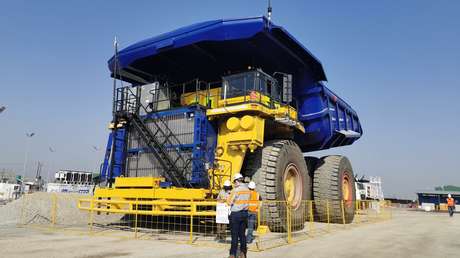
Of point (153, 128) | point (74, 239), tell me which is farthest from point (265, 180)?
point (74, 239)

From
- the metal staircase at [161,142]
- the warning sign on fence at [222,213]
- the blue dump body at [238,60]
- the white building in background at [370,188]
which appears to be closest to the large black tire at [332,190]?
the blue dump body at [238,60]

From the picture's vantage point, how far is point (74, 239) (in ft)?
26.7

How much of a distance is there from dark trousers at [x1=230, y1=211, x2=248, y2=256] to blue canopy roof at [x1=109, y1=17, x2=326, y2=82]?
527 centimetres

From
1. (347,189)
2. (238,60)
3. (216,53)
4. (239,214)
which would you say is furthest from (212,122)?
(347,189)

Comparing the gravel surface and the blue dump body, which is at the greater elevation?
the blue dump body

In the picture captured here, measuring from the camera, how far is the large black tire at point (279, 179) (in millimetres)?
9531

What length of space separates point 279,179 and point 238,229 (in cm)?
388


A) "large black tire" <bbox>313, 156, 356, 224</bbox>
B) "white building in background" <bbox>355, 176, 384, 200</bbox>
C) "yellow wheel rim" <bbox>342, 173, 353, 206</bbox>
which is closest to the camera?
"large black tire" <bbox>313, 156, 356, 224</bbox>

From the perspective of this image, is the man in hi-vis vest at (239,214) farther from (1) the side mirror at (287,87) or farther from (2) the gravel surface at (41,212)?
(2) the gravel surface at (41,212)

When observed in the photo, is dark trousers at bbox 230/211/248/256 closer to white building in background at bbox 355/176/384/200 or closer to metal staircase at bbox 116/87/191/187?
metal staircase at bbox 116/87/191/187

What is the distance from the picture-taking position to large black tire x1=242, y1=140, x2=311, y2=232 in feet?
31.3

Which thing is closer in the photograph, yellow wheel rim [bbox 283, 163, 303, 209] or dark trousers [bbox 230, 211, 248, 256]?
dark trousers [bbox 230, 211, 248, 256]

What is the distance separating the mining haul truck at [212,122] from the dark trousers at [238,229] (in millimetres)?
2067

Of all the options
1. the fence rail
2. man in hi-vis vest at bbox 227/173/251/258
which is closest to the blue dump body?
the fence rail
